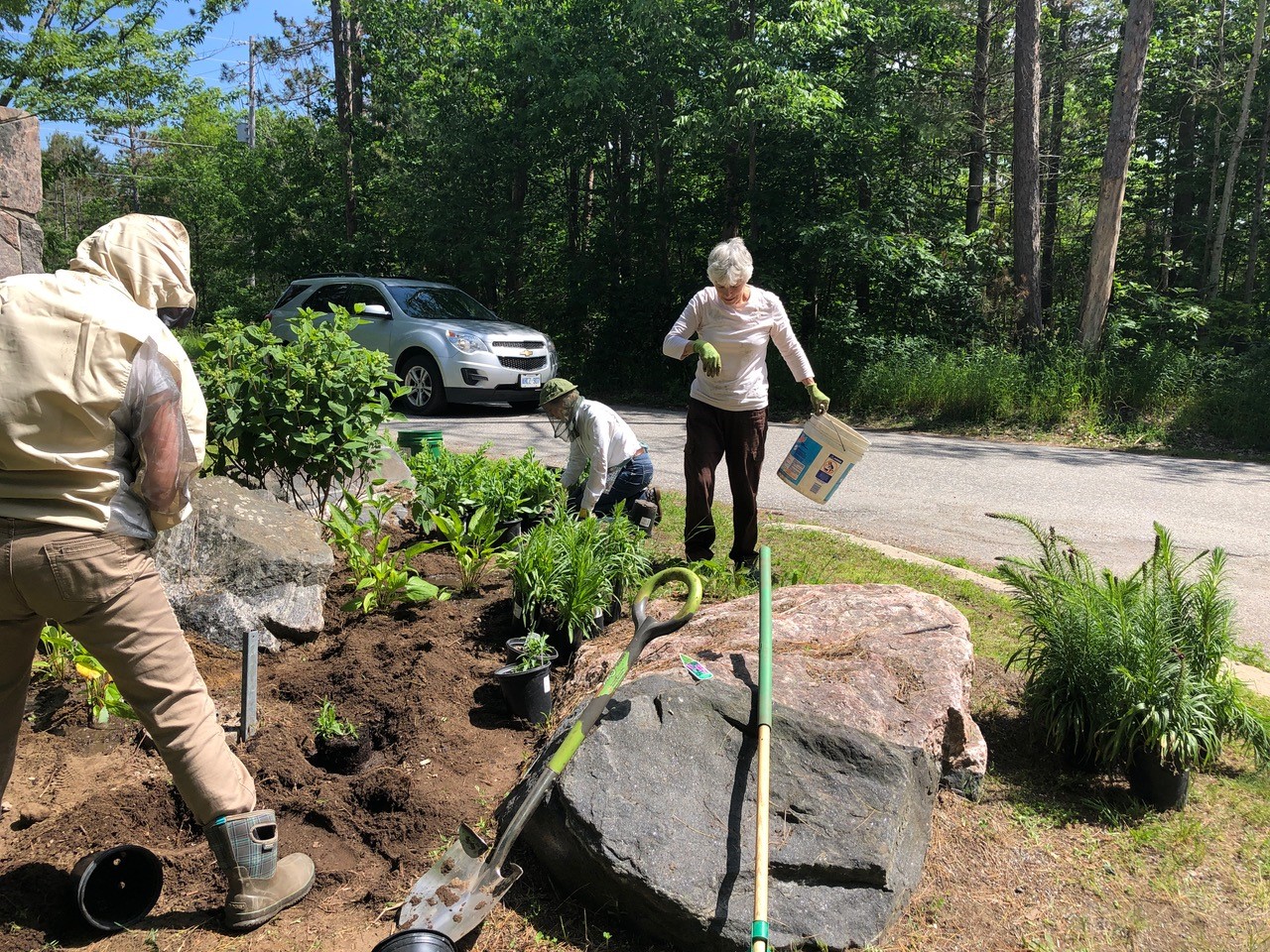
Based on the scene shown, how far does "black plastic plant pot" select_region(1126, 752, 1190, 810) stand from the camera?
327 cm

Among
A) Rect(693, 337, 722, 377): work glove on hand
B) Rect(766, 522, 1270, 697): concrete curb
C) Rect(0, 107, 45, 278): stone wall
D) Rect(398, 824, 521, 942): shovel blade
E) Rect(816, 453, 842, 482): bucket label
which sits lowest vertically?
Rect(398, 824, 521, 942): shovel blade

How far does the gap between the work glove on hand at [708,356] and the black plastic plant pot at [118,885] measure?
322cm

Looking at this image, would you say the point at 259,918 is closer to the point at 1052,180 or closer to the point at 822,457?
the point at 822,457

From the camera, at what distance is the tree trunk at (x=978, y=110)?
16.5m

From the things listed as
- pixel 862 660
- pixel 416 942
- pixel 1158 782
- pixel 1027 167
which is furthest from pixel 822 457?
pixel 1027 167

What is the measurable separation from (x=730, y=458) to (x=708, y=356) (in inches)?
25.4

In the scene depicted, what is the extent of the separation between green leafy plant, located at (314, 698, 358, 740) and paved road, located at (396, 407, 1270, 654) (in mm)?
4275

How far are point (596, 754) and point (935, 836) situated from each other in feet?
3.84

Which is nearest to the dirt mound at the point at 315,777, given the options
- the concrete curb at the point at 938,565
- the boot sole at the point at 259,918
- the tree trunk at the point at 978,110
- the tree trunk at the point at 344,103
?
the boot sole at the point at 259,918

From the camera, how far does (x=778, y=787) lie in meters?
2.86

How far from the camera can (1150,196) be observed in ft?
66.5

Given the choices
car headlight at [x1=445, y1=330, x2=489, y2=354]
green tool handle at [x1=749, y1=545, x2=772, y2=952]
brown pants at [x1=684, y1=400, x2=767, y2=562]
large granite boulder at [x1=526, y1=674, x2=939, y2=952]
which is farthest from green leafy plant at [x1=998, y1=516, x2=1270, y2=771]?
car headlight at [x1=445, y1=330, x2=489, y2=354]

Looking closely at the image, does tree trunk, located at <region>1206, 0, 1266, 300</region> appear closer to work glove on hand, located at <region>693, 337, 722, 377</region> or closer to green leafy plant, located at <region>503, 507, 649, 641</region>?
work glove on hand, located at <region>693, 337, 722, 377</region>

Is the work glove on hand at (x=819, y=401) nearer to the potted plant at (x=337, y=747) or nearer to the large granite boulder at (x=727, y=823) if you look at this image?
the large granite boulder at (x=727, y=823)
